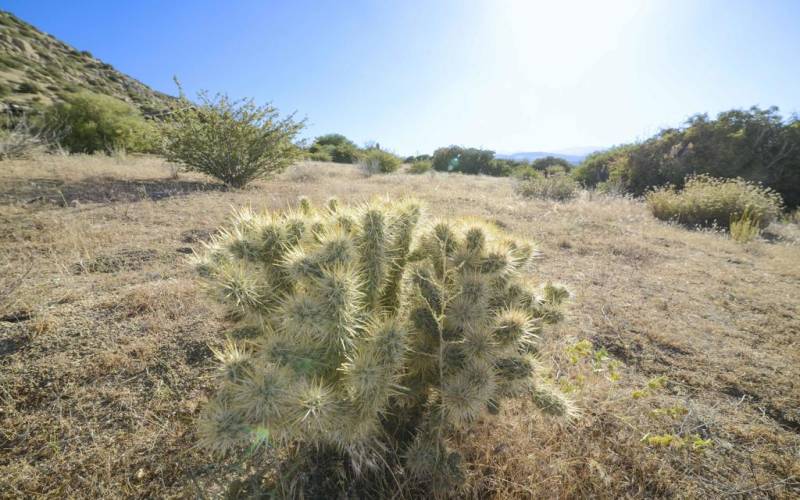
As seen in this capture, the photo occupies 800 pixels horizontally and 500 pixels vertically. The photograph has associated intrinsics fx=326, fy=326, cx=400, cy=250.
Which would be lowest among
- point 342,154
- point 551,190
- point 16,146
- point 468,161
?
point 551,190

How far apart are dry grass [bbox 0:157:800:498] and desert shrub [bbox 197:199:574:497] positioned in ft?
1.13

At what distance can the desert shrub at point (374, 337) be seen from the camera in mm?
1162

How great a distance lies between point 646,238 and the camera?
5.78 metres

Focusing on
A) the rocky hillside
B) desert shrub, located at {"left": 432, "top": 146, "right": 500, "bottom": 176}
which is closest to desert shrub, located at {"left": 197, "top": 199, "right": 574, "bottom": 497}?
the rocky hillside

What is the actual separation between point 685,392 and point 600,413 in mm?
764

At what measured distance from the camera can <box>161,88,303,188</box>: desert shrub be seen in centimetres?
737

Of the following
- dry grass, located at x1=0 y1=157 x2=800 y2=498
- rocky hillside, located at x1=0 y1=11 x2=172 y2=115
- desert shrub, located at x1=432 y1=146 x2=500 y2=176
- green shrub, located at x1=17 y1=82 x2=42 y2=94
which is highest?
rocky hillside, located at x1=0 y1=11 x2=172 y2=115

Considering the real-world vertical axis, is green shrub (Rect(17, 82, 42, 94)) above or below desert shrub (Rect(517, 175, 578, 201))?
above

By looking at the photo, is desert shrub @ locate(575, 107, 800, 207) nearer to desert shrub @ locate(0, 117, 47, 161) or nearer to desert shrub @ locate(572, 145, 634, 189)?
desert shrub @ locate(572, 145, 634, 189)

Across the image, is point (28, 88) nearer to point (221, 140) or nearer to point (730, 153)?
point (221, 140)

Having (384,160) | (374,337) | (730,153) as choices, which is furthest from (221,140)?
(730,153)

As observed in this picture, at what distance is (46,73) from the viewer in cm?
2247

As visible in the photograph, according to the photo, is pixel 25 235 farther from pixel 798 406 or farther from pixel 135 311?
pixel 798 406

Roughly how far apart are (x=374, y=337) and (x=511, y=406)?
3.76ft
